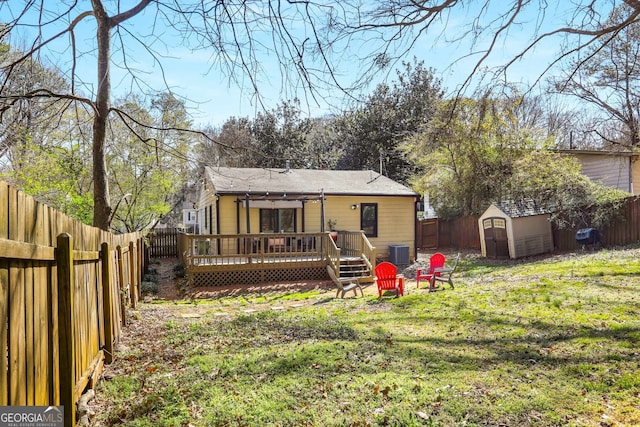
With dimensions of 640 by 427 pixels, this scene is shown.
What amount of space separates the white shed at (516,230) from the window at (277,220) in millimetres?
8133

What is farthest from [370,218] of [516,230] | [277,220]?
[516,230]

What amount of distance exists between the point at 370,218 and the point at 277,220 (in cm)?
413

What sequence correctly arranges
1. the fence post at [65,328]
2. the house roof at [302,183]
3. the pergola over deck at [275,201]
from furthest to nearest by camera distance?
the house roof at [302,183]
the pergola over deck at [275,201]
the fence post at [65,328]

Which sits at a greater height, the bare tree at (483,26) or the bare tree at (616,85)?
the bare tree at (616,85)

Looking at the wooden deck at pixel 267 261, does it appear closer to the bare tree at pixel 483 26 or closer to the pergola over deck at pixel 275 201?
the pergola over deck at pixel 275 201

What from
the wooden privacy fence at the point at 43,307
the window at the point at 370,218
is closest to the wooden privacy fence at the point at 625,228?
the window at the point at 370,218

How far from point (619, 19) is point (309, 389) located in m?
8.08

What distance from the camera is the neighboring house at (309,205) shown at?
15.9 metres

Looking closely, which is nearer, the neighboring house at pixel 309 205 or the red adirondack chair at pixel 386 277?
the red adirondack chair at pixel 386 277

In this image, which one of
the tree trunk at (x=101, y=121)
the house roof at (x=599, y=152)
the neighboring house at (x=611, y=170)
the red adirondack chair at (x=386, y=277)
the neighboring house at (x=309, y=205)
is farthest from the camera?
the neighboring house at (x=611, y=170)

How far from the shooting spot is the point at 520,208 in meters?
17.4

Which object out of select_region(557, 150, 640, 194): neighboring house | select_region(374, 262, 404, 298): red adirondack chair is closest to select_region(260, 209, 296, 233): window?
select_region(374, 262, 404, 298): red adirondack chair

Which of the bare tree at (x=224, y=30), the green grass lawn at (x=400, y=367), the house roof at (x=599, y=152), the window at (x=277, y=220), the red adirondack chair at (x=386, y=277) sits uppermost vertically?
the house roof at (x=599, y=152)

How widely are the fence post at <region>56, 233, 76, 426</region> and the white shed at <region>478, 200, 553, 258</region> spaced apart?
16.5 meters
